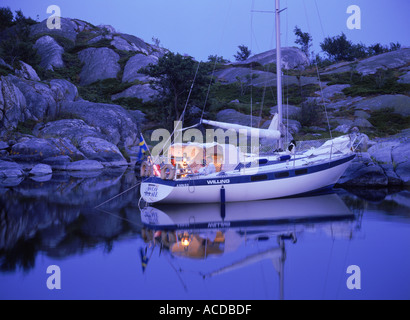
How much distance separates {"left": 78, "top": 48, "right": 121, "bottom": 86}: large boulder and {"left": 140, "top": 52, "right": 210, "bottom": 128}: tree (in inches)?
933

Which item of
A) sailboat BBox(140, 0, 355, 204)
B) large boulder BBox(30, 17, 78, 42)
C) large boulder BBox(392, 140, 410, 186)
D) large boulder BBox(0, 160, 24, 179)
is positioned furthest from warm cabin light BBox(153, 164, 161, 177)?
large boulder BBox(30, 17, 78, 42)

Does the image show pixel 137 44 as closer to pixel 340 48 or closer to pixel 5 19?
pixel 5 19

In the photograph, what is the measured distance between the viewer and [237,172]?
60.3 ft

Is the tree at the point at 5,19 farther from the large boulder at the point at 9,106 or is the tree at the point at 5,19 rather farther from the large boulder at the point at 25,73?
the large boulder at the point at 9,106

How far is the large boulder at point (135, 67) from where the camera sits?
211 feet

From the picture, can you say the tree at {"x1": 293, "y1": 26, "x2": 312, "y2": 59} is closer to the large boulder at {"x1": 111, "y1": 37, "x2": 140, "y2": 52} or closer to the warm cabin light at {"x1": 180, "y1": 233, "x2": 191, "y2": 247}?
the large boulder at {"x1": 111, "y1": 37, "x2": 140, "y2": 52}

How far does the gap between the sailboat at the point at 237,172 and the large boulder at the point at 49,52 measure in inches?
2211

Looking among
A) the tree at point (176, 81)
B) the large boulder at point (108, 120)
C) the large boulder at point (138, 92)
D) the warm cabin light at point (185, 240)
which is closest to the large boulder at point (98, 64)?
the large boulder at point (138, 92)

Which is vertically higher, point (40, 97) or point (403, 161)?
point (40, 97)

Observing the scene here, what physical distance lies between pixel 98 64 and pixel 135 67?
8178mm

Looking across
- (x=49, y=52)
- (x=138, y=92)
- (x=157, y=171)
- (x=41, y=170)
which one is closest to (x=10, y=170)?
(x=41, y=170)
